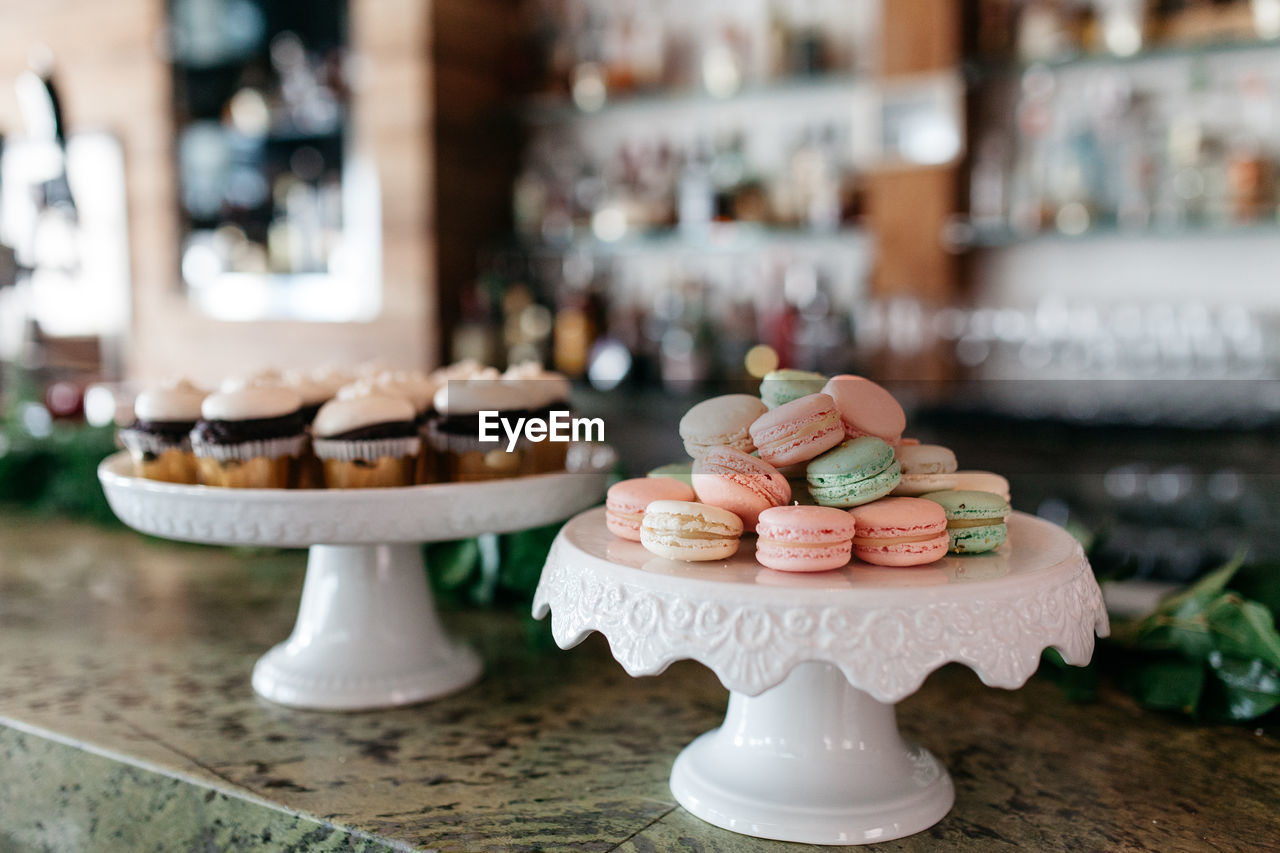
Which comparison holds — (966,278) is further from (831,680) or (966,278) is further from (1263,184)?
(831,680)

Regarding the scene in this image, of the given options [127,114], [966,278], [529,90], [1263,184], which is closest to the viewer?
[1263,184]

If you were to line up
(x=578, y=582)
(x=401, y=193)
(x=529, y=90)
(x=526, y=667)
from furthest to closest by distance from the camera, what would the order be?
(x=529, y=90)
(x=401, y=193)
(x=526, y=667)
(x=578, y=582)

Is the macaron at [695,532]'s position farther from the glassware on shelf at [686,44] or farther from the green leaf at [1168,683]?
the glassware on shelf at [686,44]

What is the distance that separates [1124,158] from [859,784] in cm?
218

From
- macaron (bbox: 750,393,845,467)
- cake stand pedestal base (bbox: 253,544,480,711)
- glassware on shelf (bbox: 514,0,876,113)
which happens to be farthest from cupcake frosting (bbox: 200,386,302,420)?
glassware on shelf (bbox: 514,0,876,113)

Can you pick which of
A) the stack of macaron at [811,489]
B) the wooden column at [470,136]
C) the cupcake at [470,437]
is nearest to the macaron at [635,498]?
the stack of macaron at [811,489]

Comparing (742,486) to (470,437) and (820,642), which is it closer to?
(820,642)

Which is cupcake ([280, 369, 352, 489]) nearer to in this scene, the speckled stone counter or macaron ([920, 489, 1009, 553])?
the speckled stone counter

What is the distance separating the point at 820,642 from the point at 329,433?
0.57 m

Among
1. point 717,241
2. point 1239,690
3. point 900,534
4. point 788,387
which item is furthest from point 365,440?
point 717,241

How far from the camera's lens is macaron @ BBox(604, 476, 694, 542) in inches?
31.4

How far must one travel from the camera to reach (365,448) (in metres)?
→ 1.03

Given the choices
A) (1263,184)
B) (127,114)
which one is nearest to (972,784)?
(1263,184)

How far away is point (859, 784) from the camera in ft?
2.59
